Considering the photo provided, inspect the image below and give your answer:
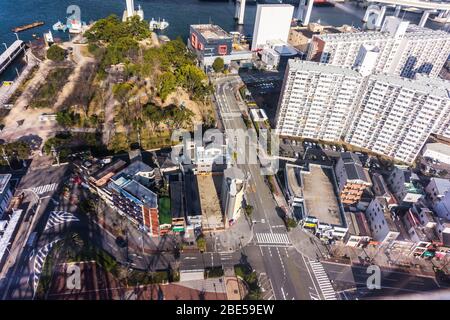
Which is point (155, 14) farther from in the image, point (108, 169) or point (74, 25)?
point (108, 169)

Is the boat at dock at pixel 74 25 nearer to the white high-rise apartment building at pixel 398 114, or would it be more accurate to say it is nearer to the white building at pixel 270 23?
the white building at pixel 270 23

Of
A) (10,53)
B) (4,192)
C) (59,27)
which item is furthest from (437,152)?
(59,27)

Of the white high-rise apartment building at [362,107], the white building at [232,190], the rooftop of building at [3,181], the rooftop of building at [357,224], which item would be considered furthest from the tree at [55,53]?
the rooftop of building at [357,224]

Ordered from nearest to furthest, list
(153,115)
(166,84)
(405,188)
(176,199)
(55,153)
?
(176,199)
(405,188)
(55,153)
(153,115)
(166,84)

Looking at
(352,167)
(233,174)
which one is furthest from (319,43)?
(233,174)

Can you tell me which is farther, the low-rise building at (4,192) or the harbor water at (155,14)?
the harbor water at (155,14)
